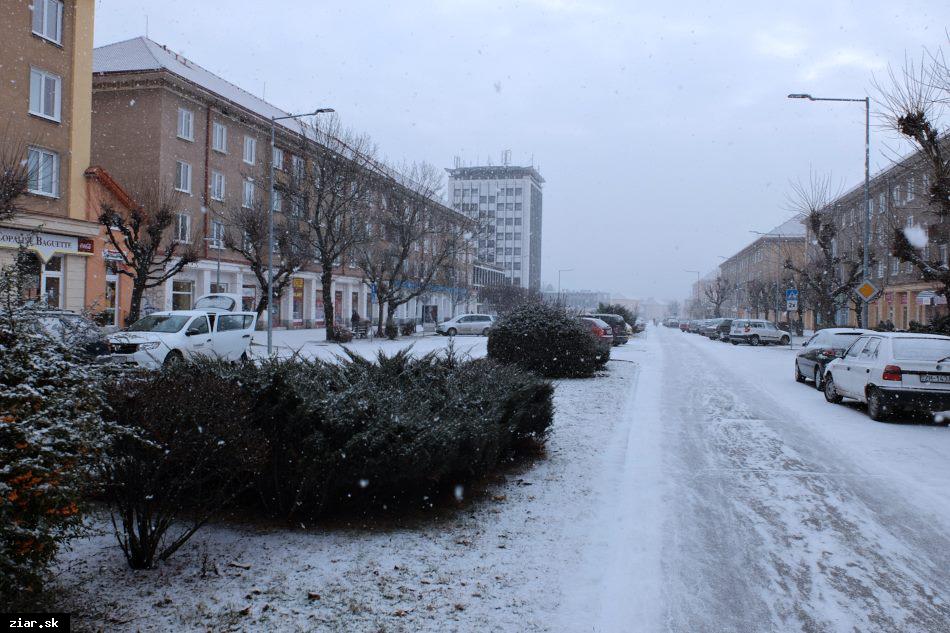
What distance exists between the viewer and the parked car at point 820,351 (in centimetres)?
1581

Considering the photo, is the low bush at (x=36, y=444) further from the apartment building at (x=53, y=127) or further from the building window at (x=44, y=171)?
the building window at (x=44, y=171)

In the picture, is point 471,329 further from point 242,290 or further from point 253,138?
point 253,138

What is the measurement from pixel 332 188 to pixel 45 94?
11412mm

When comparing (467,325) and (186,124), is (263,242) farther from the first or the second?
(467,325)

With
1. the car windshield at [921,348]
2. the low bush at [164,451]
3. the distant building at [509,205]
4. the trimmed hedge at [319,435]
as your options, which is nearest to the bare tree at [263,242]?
the car windshield at [921,348]

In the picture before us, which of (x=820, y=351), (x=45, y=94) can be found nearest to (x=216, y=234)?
(x=45, y=94)

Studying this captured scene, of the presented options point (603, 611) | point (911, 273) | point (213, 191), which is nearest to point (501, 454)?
point (603, 611)

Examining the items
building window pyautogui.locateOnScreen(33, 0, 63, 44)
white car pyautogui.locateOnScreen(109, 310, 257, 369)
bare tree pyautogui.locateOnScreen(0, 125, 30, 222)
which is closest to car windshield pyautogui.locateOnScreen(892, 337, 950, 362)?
white car pyautogui.locateOnScreen(109, 310, 257, 369)

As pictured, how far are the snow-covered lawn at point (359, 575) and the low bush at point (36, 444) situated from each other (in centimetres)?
72

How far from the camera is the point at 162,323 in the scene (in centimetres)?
1689

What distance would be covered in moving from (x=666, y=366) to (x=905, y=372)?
10.9m

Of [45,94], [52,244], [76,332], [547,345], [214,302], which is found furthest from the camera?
[214,302]

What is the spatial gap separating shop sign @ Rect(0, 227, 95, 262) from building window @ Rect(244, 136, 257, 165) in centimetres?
1630

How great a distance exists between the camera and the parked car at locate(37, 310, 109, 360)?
370 centimetres
